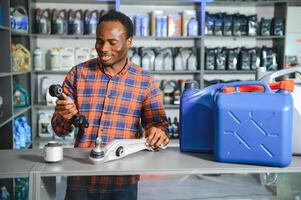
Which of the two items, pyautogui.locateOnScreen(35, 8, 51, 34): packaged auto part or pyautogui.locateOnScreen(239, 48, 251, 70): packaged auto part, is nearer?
pyautogui.locateOnScreen(35, 8, 51, 34): packaged auto part

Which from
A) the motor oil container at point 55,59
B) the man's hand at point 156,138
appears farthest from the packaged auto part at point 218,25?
the man's hand at point 156,138

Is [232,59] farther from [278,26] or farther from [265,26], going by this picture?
[278,26]

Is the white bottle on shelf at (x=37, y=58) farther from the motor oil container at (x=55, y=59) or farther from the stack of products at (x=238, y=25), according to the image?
the stack of products at (x=238, y=25)

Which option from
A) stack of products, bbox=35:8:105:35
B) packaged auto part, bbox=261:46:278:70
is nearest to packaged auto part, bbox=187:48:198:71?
packaged auto part, bbox=261:46:278:70

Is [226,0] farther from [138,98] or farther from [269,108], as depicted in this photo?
[269,108]

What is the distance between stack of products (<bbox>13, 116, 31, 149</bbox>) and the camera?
3.73m

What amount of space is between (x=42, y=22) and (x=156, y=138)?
3.13 metres

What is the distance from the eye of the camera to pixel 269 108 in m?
1.25

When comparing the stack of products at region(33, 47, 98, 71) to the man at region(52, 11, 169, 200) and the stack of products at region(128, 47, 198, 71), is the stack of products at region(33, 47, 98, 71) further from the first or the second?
the man at region(52, 11, 169, 200)

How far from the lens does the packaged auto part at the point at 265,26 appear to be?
177 inches

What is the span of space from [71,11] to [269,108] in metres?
3.53

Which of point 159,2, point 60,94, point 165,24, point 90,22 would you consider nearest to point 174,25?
point 165,24

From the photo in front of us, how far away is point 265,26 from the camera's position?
4.49 meters

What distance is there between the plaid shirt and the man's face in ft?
0.40
